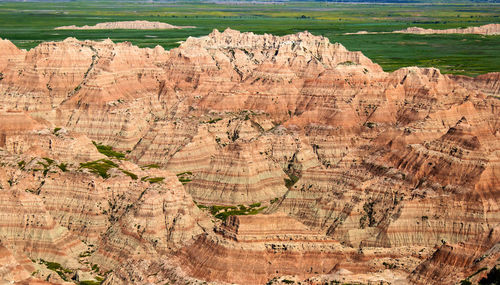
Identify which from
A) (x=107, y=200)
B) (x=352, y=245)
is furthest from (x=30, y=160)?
(x=352, y=245)

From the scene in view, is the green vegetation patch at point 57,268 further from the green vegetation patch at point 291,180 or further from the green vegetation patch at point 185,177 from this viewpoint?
the green vegetation patch at point 291,180

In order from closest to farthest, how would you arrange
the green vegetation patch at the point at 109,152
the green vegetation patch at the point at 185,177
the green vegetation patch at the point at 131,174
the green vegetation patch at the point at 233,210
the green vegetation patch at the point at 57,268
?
the green vegetation patch at the point at 57,268 → the green vegetation patch at the point at 233,210 → the green vegetation patch at the point at 131,174 → the green vegetation patch at the point at 185,177 → the green vegetation patch at the point at 109,152

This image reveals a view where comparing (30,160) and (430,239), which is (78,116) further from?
(430,239)

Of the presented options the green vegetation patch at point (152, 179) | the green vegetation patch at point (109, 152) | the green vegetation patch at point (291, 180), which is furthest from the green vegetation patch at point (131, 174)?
the green vegetation patch at point (109, 152)

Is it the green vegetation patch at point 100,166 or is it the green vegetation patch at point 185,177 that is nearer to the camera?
the green vegetation patch at point 100,166

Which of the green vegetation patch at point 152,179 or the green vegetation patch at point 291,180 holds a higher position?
the green vegetation patch at point 152,179

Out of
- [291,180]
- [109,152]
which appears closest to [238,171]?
[291,180]

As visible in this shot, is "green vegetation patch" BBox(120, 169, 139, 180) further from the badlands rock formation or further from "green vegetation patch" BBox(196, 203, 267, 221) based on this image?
"green vegetation patch" BBox(196, 203, 267, 221)

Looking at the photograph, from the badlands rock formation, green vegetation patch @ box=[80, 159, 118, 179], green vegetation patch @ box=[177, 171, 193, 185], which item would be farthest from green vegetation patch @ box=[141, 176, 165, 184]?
green vegetation patch @ box=[177, 171, 193, 185]
